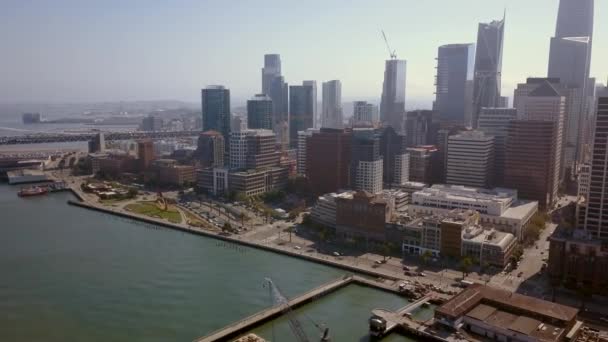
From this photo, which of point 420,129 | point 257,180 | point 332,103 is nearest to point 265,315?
point 257,180

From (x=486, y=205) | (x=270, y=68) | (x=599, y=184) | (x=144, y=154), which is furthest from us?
(x=270, y=68)

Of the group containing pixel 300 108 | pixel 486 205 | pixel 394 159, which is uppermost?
pixel 300 108

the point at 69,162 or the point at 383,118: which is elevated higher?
the point at 383,118

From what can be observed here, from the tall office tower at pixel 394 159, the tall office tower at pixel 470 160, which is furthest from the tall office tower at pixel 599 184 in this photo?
the tall office tower at pixel 394 159

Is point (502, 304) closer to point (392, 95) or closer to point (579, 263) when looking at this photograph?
point (579, 263)

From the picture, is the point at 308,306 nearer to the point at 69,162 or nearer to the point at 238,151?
the point at 238,151

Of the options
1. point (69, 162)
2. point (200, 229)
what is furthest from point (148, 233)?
point (69, 162)

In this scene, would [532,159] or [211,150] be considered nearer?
[532,159]

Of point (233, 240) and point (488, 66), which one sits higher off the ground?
point (488, 66)
